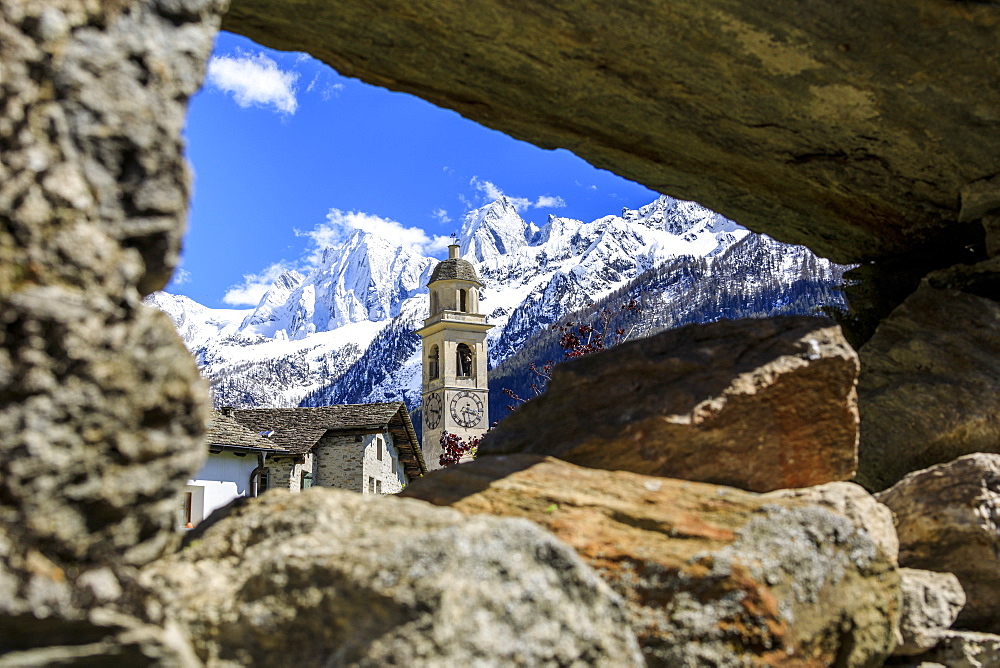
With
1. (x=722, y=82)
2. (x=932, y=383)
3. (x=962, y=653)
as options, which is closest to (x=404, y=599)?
(x=962, y=653)

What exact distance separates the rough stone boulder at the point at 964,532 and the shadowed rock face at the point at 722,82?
230 centimetres

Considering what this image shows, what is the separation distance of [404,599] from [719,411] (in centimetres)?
255

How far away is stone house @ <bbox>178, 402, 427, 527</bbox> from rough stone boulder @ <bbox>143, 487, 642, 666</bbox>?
2993cm

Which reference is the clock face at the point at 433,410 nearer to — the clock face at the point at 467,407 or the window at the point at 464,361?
the clock face at the point at 467,407

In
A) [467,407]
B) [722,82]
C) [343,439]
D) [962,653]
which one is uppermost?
[467,407]

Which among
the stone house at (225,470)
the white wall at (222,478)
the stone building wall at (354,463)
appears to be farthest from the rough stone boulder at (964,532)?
the stone building wall at (354,463)

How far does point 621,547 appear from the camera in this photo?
4102mm

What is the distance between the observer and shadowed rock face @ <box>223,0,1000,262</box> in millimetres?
5438

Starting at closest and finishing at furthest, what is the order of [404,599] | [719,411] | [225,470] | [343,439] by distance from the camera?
1. [404,599]
2. [719,411]
3. [225,470]
4. [343,439]

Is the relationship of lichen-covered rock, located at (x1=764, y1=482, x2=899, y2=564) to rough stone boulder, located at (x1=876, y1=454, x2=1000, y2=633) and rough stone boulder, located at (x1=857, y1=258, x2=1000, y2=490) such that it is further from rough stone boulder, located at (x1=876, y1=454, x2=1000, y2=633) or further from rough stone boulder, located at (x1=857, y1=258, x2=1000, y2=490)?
rough stone boulder, located at (x1=857, y1=258, x2=1000, y2=490)

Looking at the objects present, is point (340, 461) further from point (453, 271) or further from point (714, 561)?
point (714, 561)

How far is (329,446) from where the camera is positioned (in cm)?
4084

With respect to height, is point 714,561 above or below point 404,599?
above

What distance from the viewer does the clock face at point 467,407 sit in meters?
70.4
